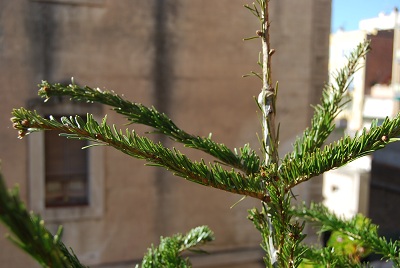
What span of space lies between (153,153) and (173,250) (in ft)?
2.54

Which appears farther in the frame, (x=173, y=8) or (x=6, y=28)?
(x=173, y=8)

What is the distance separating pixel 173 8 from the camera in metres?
7.70

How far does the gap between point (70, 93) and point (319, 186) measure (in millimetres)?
7604

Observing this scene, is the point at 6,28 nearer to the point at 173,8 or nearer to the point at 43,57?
the point at 43,57

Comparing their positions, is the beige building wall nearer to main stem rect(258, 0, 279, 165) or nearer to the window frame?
the window frame

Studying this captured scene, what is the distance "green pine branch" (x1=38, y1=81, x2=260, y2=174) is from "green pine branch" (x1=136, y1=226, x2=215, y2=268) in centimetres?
57

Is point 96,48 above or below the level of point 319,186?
above

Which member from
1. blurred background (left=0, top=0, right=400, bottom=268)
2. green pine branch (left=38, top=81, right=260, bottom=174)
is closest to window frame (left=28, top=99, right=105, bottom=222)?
blurred background (left=0, top=0, right=400, bottom=268)

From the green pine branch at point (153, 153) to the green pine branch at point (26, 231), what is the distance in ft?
1.93

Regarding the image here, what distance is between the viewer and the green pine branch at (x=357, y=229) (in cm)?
214

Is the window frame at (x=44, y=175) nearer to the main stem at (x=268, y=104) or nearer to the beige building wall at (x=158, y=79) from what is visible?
the beige building wall at (x=158, y=79)

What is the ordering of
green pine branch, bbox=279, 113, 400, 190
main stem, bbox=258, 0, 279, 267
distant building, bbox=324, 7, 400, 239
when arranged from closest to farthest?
green pine branch, bbox=279, 113, 400, 190, main stem, bbox=258, 0, 279, 267, distant building, bbox=324, 7, 400, 239

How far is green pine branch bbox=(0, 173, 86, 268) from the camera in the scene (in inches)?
37.9

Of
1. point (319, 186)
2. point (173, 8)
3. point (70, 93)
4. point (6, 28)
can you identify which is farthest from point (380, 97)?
point (70, 93)
